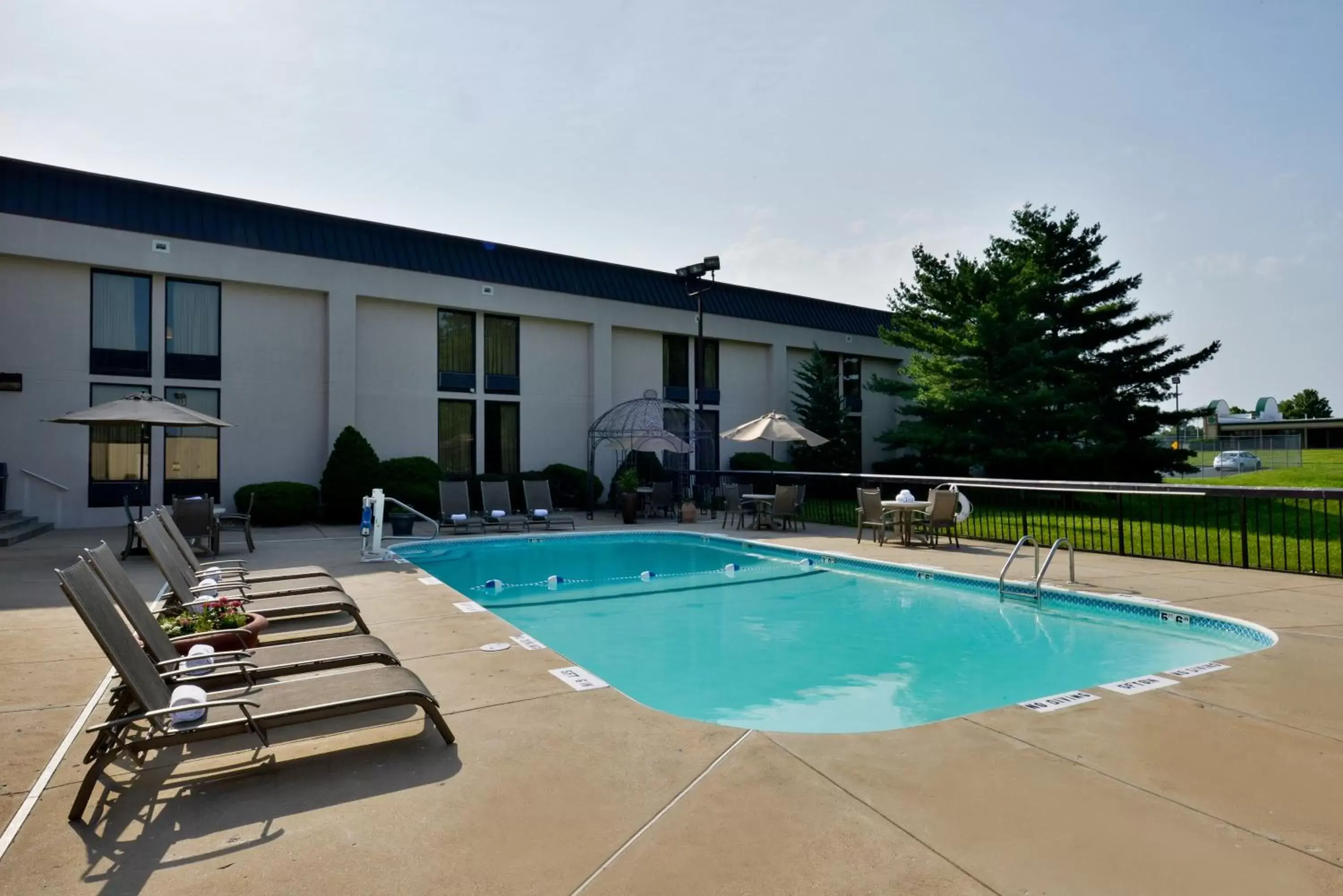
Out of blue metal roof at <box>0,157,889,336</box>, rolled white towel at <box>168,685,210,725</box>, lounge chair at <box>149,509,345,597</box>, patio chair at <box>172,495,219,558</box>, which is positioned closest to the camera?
rolled white towel at <box>168,685,210,725</box>

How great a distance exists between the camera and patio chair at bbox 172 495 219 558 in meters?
9.93

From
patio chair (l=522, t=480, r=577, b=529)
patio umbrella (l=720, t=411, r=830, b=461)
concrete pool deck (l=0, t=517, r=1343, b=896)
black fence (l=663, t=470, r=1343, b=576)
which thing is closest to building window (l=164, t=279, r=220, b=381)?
patio chair (l=522, t=480, r=577, b=529)

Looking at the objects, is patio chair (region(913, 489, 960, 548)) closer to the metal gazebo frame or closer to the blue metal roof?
the metal gazebo frame

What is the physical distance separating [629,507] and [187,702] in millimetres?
12653

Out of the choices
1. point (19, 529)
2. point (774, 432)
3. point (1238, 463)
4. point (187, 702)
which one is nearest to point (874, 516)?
point (774, 432)

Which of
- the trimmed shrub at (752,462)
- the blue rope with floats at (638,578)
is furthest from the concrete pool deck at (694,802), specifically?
the trimmed shrub at (752,462)

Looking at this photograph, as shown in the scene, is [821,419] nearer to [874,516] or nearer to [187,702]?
[874,516]

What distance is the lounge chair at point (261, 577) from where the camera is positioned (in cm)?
601

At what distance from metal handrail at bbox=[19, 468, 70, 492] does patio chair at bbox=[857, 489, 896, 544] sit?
14.8 metres

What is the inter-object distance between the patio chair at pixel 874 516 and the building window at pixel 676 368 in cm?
1069

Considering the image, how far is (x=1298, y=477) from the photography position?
2844 cm

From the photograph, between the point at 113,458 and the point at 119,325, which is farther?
the point at 119,325

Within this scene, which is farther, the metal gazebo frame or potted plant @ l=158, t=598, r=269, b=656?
the metal gazebo frame

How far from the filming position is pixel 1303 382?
79.5m
